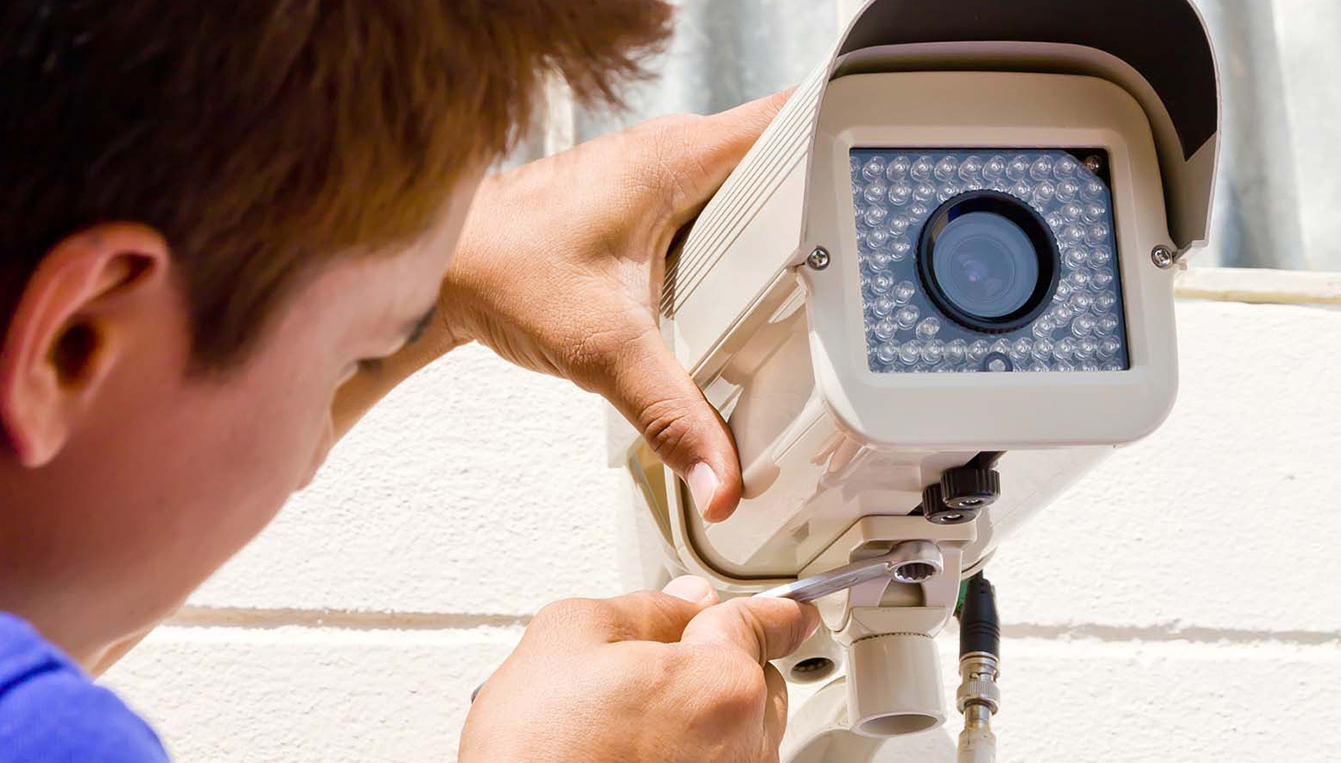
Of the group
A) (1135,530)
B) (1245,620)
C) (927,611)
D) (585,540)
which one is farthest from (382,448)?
(1245,620)

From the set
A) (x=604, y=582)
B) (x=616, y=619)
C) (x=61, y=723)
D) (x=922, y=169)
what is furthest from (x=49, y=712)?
(x=604, y=582)

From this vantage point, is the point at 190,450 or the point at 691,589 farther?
the point at 691,589

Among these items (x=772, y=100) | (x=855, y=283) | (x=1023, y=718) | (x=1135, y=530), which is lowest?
(x=1023, y=718)

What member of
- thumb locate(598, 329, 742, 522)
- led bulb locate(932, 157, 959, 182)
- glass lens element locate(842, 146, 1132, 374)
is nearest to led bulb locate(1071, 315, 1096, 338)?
glass lens element locate(842, 146, 1132, 374)

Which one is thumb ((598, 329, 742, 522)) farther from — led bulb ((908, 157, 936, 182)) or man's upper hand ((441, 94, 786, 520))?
led bulb ((908, 157, 936, 182))

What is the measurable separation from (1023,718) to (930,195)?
0.61 meters

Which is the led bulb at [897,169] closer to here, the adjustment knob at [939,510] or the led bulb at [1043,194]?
the led bulb at [1043,194]

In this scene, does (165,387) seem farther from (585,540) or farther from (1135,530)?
(1135,530)

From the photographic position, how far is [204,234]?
0.54 m

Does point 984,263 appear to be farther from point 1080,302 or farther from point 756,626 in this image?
point 756,626

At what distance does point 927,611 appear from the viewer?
0.92m

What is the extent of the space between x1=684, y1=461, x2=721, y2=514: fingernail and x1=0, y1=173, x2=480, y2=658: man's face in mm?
263

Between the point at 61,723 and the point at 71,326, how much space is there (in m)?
0.14

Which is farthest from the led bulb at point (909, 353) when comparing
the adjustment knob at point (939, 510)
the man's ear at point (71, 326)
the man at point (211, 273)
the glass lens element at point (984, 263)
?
the man's ear at point (71, 326)
